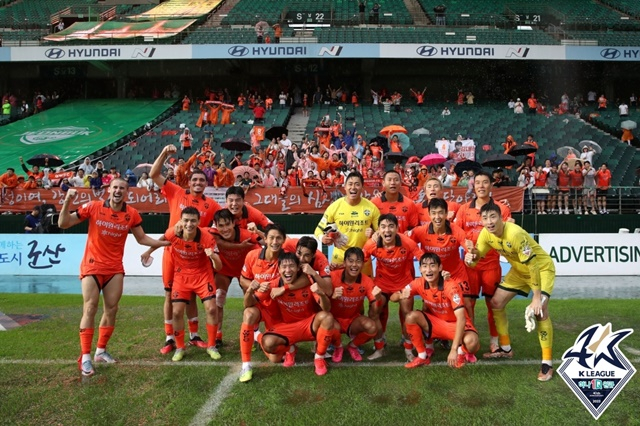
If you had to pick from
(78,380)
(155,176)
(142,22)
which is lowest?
(78,380)

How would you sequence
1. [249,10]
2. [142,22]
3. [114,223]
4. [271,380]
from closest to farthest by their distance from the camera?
[271,380]
[114,223]
[142,22]
[249,10]

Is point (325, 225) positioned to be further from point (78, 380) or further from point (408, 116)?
point (408, 116)

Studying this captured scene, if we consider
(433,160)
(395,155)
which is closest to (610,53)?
(433,160)

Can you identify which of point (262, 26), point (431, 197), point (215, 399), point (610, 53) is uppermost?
point (262, 26)

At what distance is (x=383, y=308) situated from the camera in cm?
686

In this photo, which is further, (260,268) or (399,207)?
(399,207)

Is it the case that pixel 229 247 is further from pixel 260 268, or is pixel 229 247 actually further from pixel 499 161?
pixel 499 161

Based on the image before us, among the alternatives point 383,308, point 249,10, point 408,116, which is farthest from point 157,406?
point 249,10

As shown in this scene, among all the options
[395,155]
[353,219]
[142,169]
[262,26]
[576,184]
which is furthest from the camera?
[262,26]

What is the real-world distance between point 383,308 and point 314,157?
33.7 ft

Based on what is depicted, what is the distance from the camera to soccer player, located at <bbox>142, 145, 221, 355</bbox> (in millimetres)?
7002

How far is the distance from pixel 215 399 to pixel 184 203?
10.0ft

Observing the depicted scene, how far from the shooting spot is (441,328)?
6.36 metres

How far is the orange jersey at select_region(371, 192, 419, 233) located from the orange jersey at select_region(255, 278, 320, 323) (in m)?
1.84
